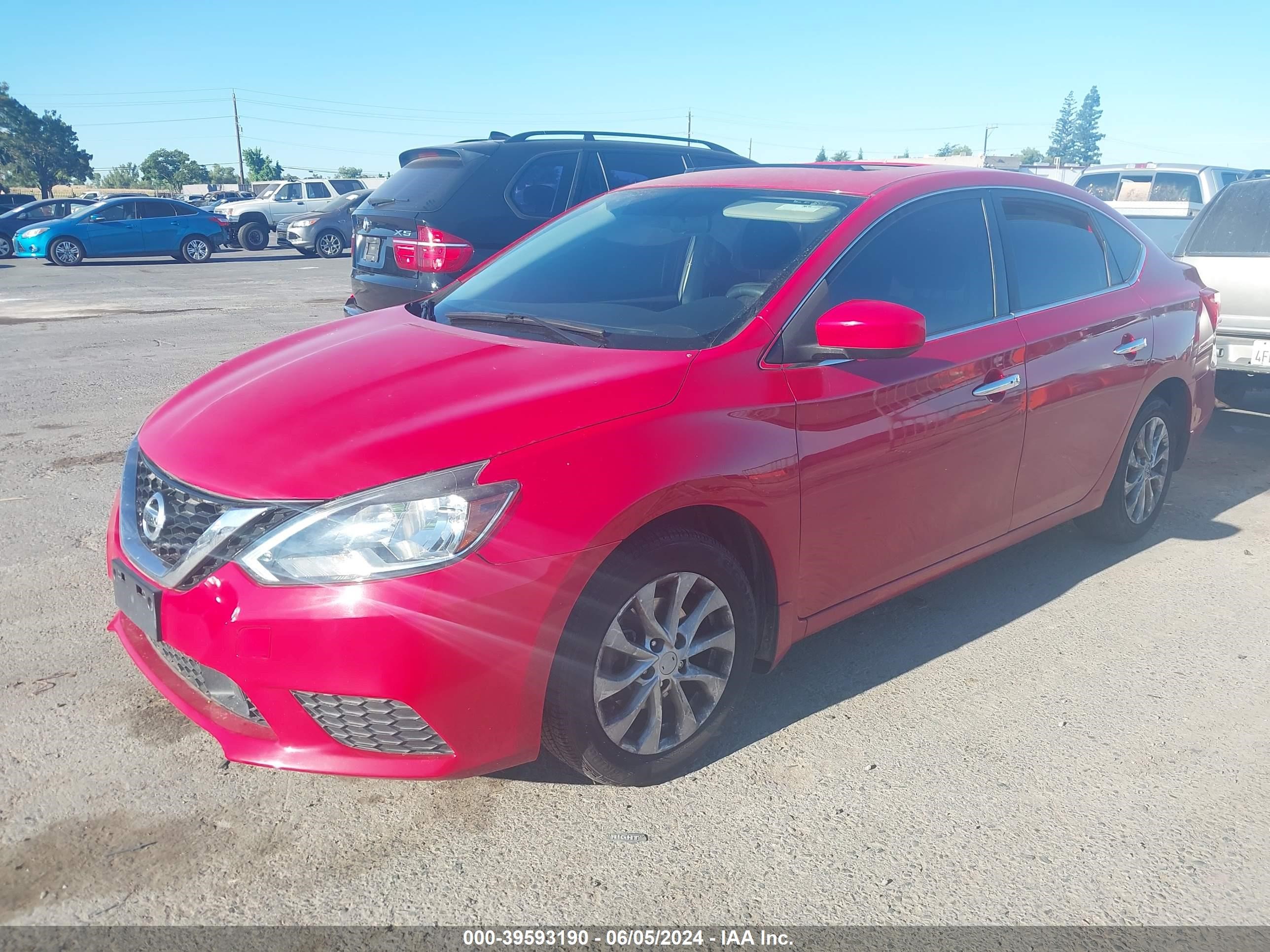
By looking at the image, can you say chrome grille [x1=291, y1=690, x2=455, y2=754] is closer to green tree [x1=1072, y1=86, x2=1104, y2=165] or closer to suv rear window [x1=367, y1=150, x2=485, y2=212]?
suv rear window [x1=367, y1=150, x2=485, y2=212]

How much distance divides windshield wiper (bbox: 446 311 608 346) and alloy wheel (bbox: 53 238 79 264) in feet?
71.4

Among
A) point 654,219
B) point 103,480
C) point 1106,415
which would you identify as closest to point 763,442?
point 654,219

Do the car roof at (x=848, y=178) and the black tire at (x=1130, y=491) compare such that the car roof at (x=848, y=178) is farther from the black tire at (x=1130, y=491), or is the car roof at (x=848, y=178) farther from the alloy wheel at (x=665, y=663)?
the alloy wheel at (x=665, y=663)

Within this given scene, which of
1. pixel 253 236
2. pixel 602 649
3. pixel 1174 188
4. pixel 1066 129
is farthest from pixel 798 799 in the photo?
pixel 1066 129

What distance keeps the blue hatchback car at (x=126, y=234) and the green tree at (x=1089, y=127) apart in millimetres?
169701

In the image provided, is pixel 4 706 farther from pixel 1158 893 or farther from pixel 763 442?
pixel 1158 893

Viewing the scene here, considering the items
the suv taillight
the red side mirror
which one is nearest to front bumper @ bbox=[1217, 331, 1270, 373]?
the red side mirror

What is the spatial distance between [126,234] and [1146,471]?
2291 cm

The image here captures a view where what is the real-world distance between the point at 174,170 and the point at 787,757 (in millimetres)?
127596

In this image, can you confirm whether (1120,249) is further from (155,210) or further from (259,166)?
(259,166)

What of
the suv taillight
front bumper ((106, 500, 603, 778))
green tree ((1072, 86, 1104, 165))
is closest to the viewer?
front bumper ((106, 500, 603, 778))

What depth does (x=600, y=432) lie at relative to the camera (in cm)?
268

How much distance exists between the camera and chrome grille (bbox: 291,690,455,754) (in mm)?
2484

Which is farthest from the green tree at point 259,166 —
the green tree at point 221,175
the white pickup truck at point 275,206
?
the white pickup truck at point 275,206
